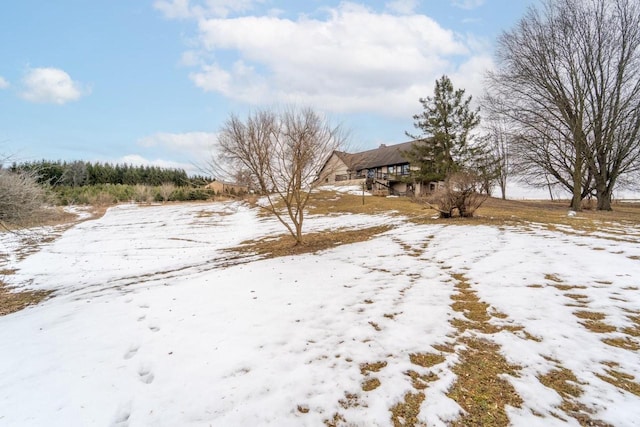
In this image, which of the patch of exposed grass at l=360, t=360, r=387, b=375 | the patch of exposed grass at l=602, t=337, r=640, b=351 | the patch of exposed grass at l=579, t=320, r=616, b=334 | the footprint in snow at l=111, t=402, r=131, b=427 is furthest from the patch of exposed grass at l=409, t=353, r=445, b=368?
the footprint in snow at l=111, t=402, r=131, b=427

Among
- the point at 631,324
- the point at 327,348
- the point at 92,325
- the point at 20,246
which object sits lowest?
the point at 20,246

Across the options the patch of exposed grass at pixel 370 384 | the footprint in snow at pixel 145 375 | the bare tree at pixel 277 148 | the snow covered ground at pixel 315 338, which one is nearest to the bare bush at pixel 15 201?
the snow covered ground at pixel 315 338

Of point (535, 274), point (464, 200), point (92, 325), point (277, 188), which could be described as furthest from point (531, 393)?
point (464, 200)

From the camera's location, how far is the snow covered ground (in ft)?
8.54

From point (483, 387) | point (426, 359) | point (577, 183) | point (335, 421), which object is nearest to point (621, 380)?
point (483, 387)

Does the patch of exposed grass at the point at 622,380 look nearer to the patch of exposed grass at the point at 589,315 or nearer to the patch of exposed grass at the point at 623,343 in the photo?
the patch of exposed grass at the point at 623,343

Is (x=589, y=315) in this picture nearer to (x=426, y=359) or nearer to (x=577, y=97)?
(x=426, y=359)

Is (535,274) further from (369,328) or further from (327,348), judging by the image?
(327,348)

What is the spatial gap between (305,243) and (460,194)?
7.58 m

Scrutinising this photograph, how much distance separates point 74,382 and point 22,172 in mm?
11402

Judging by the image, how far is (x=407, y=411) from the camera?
8.16ft

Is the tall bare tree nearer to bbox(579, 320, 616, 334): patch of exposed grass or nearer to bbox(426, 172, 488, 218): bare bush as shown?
bbox(426, 172, 488, 218): bare bush

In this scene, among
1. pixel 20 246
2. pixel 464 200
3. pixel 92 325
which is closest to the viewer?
pixel 92 325

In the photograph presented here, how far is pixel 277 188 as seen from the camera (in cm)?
1034
